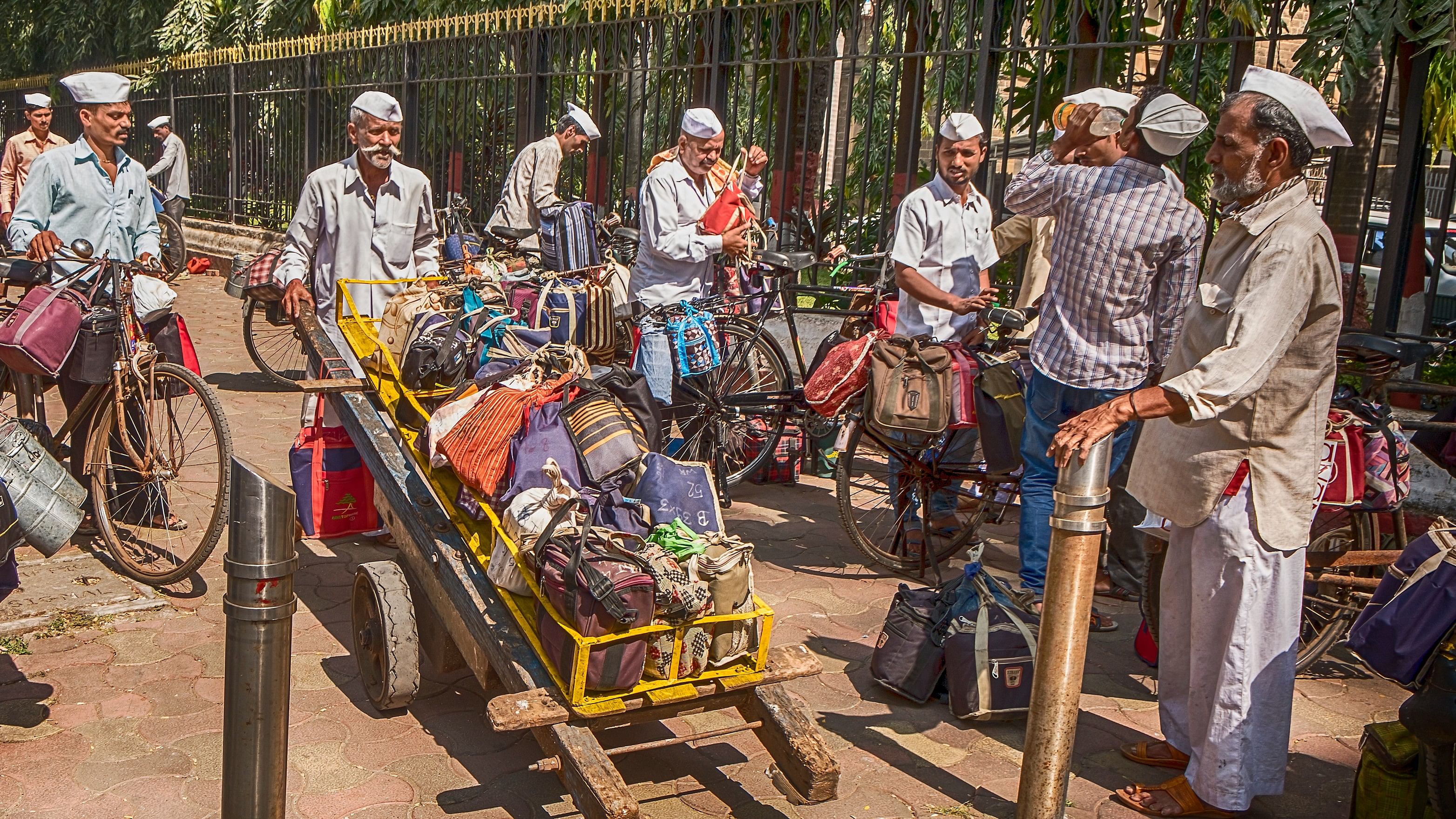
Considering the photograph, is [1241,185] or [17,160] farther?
[17,160]

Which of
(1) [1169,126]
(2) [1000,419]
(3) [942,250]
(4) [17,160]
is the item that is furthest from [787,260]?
(4) [17,160]

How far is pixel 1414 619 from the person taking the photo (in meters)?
3.30

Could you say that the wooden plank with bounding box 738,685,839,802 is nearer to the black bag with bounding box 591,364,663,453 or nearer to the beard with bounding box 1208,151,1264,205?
the black bag with bounding box 591,364,663,453

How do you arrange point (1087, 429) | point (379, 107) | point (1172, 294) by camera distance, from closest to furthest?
point (1087, 429)
point (1172, 294)
point (379, 107)

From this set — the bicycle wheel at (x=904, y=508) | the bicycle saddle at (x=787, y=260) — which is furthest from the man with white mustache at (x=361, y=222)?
the bicycle wheel at (x=904, y=508)

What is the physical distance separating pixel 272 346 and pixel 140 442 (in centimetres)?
439

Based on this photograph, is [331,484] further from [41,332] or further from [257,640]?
[257,640]

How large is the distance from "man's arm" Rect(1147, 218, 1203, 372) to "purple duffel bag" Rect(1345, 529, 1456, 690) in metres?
1.38

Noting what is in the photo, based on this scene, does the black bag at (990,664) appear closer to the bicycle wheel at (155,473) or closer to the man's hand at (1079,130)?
the man's hand at (1079,130)

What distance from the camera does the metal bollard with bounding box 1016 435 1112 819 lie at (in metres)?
3.06

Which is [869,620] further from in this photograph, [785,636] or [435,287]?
[435,287]

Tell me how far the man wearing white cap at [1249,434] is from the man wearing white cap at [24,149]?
751cm

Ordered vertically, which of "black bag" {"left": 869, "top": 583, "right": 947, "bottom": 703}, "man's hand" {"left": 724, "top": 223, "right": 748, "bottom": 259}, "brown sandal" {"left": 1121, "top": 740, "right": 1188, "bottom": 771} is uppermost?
"man's hand" {"left": 724, "top": 223, "right": 748, "bottom": 259}

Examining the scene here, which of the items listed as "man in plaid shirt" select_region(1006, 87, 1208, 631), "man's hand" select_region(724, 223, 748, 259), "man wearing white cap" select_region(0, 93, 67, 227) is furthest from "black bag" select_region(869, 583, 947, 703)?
"man wearing white cap" select_region(0, 93, 67, 227)
